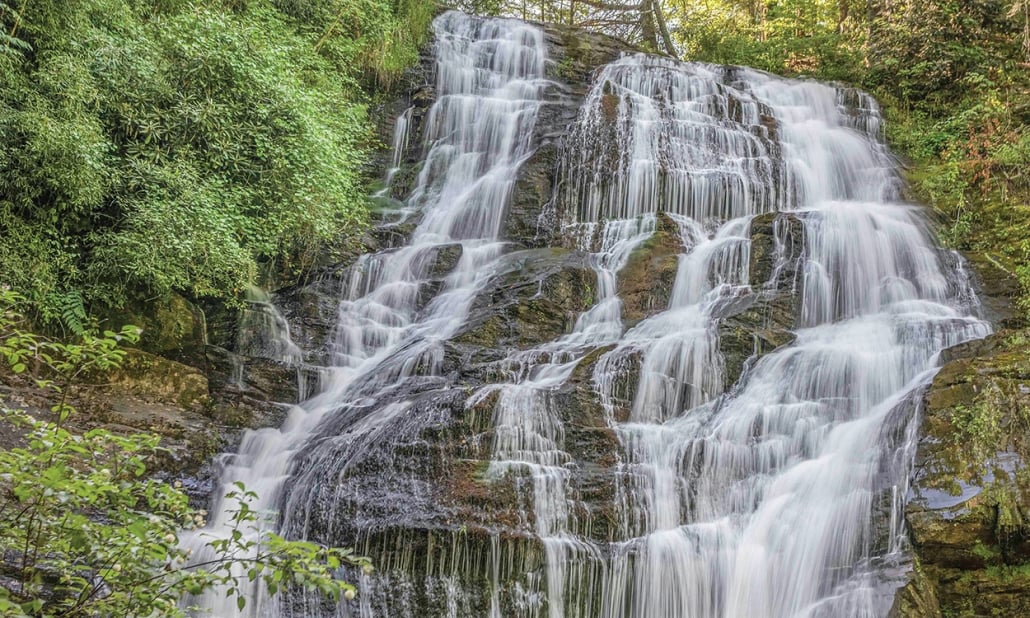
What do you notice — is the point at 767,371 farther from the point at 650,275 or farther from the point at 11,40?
the point at 11,40

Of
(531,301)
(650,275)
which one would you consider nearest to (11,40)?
(531,301)

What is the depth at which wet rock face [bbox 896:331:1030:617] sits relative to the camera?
5637 millimetres

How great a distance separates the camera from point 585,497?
734 centimetres

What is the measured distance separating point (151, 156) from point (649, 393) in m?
6.86

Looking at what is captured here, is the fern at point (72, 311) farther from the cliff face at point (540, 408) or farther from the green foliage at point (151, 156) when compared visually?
the cliff face at point (540, 408)

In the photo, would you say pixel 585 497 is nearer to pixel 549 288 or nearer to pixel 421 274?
pixel 549 288

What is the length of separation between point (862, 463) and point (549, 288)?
4.96 metres

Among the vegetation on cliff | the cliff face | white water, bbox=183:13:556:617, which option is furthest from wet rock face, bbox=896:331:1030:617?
white water, bbox=183:13:556:617

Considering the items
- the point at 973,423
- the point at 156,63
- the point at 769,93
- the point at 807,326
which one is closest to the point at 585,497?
the point at 973,423

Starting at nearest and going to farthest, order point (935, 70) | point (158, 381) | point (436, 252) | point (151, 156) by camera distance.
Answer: point (158, 381), point (151, 156), point (436, 252), point (935, 70)

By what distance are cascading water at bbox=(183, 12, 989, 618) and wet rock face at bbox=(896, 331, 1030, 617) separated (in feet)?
0.97

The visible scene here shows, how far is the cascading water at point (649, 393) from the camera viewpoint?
266 inches

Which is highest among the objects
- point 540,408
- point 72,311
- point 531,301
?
point 531,301

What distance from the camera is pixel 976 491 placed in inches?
236
